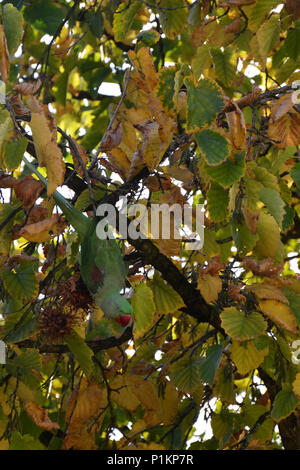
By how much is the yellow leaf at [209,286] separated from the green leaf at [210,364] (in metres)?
0.23

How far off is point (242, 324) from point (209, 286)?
138mm

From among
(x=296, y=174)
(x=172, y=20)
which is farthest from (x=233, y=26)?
(x=296, y=174)

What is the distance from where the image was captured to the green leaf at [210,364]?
168 cm

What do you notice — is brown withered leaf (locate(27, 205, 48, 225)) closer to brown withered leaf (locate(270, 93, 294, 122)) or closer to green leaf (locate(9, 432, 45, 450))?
brown withered leaf (locate(270, 93, 294, 122))

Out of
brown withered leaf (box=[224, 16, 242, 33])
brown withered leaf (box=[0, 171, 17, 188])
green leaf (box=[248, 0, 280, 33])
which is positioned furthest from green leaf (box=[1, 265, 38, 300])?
brown withered leaf (box=[224, 16, 242, 33])

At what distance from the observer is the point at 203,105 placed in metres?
1.30

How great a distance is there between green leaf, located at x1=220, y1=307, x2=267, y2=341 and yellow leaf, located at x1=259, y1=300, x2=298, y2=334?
0.03 m

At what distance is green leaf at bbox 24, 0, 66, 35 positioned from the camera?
7.66ft

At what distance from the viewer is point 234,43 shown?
7.75ft

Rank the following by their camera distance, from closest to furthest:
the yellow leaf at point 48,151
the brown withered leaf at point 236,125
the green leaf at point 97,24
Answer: the yellow leaf at point 48,151 < the brown withered leaf at point 236,125 < the green leaf at point 97,24

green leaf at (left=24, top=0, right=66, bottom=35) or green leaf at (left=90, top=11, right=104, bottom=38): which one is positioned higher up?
green leaf at (left=90, top=11, right=104, bottom=38)

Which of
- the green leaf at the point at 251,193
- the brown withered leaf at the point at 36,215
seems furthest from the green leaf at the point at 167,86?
the brown withered leaf at the point at 36,215

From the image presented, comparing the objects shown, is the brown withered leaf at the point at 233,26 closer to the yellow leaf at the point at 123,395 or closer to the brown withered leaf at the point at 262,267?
the brown withered leaf at the point at 262,267

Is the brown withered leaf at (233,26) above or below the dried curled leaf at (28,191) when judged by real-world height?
above
